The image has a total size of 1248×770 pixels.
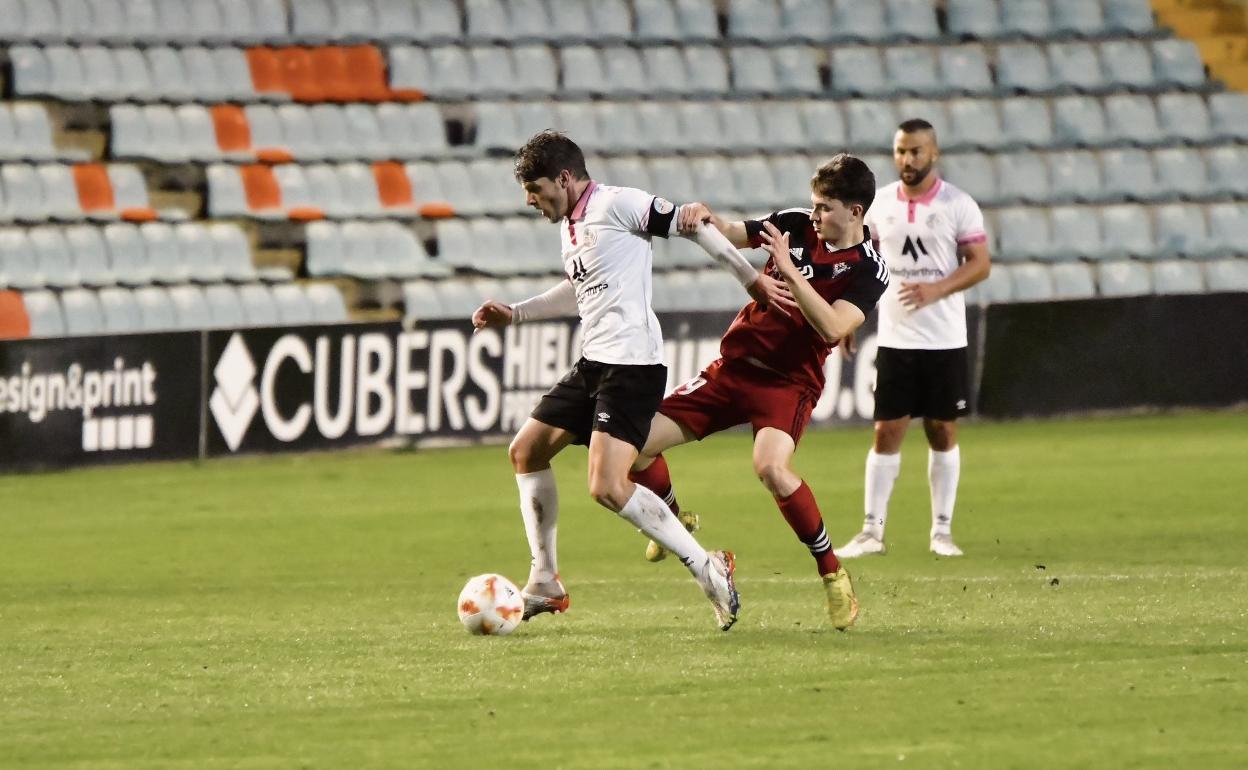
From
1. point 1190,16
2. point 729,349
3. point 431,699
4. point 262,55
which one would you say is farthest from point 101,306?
point 1190,16

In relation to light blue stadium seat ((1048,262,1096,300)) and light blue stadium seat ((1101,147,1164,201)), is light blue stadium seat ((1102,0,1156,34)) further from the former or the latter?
light blue stadium seat ((1048,262,1096,300))

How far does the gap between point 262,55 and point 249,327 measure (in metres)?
4.01

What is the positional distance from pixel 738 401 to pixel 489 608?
1.27 metres

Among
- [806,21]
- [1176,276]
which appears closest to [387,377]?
[806,21]

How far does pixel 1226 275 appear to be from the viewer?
58.7 ft

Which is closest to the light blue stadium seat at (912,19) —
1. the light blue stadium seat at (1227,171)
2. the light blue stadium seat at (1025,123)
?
the light blue stadium seat at (1025,123)

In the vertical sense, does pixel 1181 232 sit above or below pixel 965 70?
below

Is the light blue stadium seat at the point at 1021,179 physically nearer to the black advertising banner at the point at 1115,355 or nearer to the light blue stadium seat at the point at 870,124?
the light blue stadium seat at the point at 870,124

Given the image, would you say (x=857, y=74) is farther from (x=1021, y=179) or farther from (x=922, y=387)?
(x=922, y=387)

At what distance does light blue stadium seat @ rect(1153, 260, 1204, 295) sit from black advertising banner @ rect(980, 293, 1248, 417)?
1793 mm

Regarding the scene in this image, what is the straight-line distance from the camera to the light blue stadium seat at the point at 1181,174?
18.6m

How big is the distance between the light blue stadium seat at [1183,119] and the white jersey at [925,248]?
392 inches

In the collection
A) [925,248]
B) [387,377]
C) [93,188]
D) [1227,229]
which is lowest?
[387,377]

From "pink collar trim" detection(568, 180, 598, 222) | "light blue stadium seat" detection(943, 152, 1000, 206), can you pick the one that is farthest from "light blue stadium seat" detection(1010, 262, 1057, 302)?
"pink collar trim" detection(568, 180, 598, 222)
